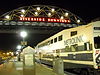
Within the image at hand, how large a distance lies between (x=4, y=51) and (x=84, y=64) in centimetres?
10468

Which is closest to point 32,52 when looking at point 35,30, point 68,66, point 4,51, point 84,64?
point 84,64

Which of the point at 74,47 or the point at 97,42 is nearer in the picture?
the point at 97,42

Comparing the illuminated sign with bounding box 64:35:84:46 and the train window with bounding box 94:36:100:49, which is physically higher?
the illuminated sign with bounding box 64:35:84:46

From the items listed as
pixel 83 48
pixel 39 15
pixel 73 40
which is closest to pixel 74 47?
pixel 73 40

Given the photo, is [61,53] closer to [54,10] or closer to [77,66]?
[77,66]

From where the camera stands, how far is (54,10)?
67.1 metres

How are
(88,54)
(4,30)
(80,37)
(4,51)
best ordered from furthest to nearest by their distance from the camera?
(4,51)
(4,30)
(80,37)
(88,54)

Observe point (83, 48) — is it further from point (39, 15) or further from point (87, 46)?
point (39, 15)

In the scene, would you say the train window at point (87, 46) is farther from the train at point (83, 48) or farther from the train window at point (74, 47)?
the train window at point (74, 47)

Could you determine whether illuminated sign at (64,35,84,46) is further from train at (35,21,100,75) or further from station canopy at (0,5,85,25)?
station canopy at (0,5,85,25)

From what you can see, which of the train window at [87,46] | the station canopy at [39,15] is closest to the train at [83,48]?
the train window at [87,46]

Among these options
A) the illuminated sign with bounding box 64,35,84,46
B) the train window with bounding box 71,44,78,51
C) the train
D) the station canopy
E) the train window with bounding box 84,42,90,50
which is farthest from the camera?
the station canopy

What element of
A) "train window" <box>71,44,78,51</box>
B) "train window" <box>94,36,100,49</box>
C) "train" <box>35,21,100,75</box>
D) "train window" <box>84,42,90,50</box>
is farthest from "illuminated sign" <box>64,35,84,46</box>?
"train window" <box>94,36,100,49</box>

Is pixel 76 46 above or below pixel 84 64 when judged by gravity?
above
